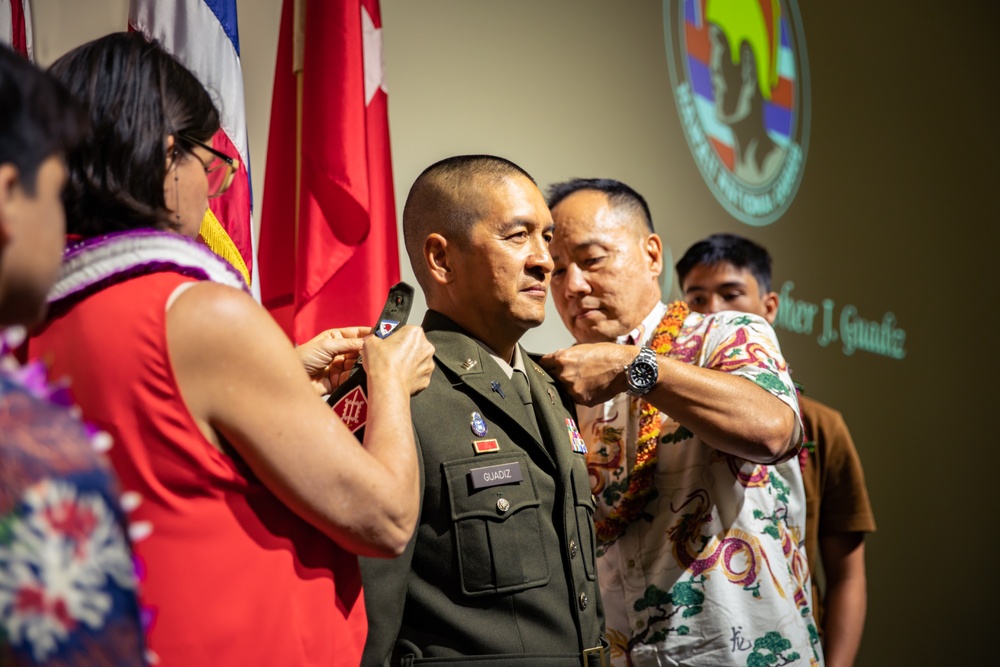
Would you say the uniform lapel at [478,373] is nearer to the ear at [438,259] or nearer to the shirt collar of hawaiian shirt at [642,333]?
the ear at [438,259]

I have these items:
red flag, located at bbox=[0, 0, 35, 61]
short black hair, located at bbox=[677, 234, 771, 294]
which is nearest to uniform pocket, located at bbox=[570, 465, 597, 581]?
red flag, located at bbox=[0, 0, 35, 61]

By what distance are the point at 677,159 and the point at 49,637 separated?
3.24 m

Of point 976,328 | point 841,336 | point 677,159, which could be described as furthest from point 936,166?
point 677,159

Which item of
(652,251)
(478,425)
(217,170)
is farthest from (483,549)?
(652,251)

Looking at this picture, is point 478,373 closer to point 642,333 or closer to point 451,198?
point 451,198

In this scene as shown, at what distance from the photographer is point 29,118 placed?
0.80 m

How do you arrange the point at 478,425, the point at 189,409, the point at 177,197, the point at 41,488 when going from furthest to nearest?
the point at 478,425
the point at 177,197
the point at 189,409
the point at 41,488

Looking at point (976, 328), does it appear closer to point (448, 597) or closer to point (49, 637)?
point (448, 597)

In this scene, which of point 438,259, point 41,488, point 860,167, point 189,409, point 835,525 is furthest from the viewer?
point 860,167

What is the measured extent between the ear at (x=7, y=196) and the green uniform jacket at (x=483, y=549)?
820 millimetres

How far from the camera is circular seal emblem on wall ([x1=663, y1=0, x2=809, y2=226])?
3.72 m

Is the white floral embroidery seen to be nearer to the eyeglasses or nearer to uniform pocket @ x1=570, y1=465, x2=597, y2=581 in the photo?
the eyeglasses

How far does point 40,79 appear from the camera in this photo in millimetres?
829

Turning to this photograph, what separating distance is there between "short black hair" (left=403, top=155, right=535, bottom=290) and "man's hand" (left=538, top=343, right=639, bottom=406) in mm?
311
